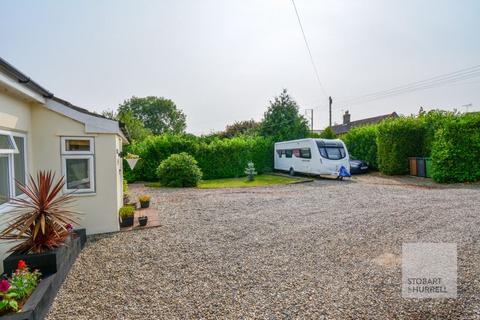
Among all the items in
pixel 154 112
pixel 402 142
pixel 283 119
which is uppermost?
pixel 154 112

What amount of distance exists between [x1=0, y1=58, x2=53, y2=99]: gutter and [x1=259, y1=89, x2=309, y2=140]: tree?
69.6ft

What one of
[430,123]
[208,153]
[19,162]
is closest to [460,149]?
[430,123]

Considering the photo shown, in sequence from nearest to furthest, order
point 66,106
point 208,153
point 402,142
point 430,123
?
1. point 66,106
2. point 430,123
3. point 402,142
4. point 208,153

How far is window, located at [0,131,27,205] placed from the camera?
4.21 m

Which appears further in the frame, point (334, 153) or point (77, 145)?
point (334, 153)

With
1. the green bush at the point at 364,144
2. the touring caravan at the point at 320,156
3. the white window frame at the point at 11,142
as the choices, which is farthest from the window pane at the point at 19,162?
the green bush at the point at 364,144

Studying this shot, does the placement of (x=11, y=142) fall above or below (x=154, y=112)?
below

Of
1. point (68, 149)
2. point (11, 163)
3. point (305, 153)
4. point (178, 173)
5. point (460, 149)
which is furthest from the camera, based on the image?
point (305, 153)

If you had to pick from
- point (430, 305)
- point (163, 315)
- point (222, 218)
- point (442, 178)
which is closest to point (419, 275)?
point (430, 305)

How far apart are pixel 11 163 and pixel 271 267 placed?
4.50 meters

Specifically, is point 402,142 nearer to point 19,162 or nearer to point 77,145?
point 77,145

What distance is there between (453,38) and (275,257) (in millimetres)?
10527

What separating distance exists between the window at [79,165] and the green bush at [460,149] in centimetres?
1500

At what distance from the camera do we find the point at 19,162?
4.93m
